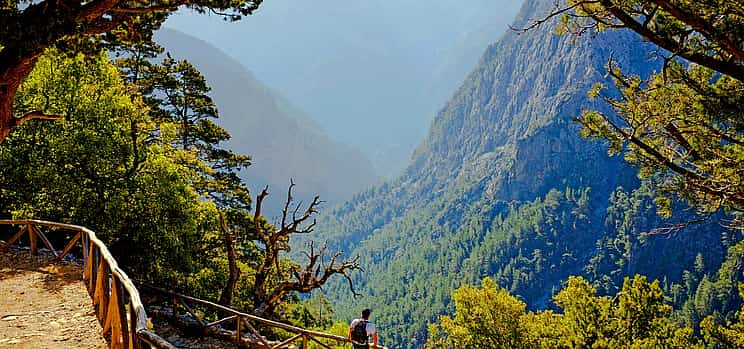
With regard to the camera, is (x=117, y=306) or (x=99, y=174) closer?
(x=117, y=306)

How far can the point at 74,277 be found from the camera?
9547mm

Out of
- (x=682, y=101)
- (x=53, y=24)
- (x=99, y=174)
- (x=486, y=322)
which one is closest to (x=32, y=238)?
(x=99, y=174)

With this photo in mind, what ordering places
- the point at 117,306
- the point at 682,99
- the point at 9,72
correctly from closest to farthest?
1. the point at 117,306
2. the point at 9,72
3. the point at 682,99

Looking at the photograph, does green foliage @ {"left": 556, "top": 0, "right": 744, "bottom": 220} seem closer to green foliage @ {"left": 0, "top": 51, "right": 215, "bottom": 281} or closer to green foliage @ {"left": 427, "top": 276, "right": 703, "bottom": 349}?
green foliage @ {"left": 427, "top": 276, "right": 703, "bottom": 349}

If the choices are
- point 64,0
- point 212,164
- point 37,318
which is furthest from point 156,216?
point 212,164

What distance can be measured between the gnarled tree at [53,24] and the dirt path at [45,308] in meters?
3.02

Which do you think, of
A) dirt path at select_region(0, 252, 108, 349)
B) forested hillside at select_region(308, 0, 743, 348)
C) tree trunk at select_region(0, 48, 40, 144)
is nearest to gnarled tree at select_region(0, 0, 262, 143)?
tree trunk at select_region(0, 48, 40, 144)

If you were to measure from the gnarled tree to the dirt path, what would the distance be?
3.02 metres

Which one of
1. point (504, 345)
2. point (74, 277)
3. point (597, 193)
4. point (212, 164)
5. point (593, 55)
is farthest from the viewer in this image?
point (593, 55)

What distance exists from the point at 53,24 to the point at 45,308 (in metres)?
4.78

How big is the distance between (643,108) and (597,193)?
169 meters

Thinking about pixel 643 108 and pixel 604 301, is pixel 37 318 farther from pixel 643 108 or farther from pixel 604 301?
pixel 604 301

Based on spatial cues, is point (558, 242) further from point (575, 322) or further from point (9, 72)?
point (9, 72)

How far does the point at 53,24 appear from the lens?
23.3ft
